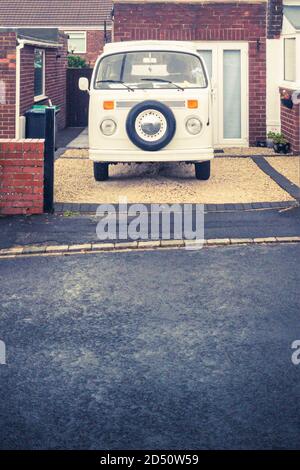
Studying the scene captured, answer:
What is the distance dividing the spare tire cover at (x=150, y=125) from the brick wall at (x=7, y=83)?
5.30 metres

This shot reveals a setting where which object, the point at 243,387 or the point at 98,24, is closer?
the point at 243,387

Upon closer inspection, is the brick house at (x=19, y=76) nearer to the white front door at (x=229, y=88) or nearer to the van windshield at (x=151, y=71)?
the van windshield at (x=151, y=71)

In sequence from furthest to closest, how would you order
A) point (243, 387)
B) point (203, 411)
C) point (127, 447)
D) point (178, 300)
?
point (178, 300), point (243, 387), point (203, 411), point (127, 447)

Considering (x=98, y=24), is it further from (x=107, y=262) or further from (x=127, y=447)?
(x=127, y=447)

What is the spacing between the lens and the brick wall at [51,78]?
1649 cm

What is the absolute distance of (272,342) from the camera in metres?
5.35

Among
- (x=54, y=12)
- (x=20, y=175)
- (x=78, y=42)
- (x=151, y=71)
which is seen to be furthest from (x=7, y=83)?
(x=54, y=12)

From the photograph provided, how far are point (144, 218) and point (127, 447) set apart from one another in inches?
230

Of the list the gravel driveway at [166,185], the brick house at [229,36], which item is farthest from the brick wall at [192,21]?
the gravel driveway at [166,185]

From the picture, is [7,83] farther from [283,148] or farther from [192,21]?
[283,148]

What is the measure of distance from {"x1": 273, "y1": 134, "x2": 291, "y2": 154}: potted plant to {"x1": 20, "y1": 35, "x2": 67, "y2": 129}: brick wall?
5423 mm

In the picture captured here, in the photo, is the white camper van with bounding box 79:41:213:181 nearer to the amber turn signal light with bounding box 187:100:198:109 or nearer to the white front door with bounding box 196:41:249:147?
the amber turn signal light with bounding box 187:100:198:109

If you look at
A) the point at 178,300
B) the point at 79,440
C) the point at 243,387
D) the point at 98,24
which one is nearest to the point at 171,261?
the point at 178,300

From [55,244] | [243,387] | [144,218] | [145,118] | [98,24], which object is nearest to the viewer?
[243,387]
